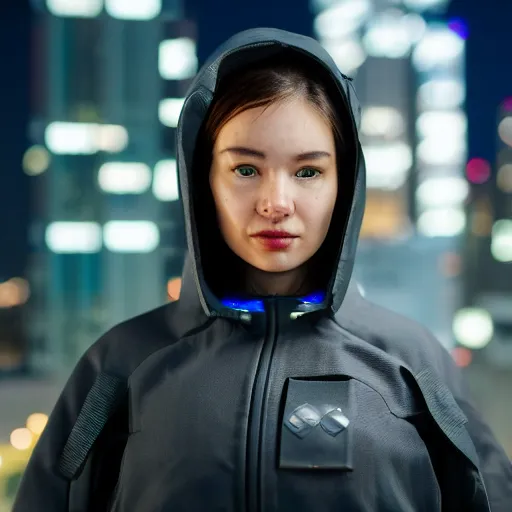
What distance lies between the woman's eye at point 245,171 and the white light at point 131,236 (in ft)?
15.6

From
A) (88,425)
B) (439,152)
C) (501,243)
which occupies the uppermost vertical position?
(439,152)

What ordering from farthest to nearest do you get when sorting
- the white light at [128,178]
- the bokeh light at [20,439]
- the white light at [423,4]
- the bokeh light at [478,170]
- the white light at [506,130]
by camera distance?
the white light at [506,130]
the bokeh light at [478,170]
the white light at [128,178]
the white light at [423,4]
the bokeh light at [20,439]

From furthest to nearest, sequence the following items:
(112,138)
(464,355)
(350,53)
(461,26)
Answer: (464,355) < (350,53) < (112,138) < (461,26)

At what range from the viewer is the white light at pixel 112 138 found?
5.60 meters

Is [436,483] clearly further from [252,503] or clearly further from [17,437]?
[17,437]

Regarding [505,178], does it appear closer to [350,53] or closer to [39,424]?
[350,53]

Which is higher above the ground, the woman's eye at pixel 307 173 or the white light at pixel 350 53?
the white light at pixel 350 53

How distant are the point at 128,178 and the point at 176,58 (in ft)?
3.48

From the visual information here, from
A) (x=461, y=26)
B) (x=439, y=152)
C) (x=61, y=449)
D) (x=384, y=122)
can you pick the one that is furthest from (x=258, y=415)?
(x=439, y=152)

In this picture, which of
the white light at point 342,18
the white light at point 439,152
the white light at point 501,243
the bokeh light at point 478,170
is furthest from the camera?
the white light at point 439,152

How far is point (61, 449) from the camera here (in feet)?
3.05

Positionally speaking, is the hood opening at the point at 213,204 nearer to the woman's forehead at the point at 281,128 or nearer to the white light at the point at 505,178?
the woman's forehead at the point at 281,128

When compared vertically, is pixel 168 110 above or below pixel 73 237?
above

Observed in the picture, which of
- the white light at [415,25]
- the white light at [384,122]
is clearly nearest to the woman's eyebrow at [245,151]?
the white light at [415,25]
